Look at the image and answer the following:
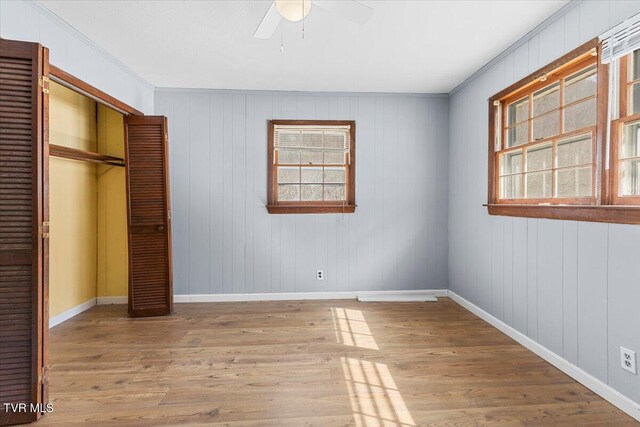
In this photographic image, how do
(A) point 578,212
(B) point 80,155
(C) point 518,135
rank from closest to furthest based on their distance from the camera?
(A) point 578,212
(C) point 518,135
(B) point 80,155

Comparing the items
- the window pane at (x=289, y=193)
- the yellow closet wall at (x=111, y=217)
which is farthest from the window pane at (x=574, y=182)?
the yellow closet wall at (x=111, y=217)

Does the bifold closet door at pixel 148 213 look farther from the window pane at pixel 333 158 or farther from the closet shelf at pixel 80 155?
the window pane at pixel 333 158

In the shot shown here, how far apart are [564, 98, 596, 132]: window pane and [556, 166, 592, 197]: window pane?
306 mm

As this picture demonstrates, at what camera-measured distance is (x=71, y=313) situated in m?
3.52

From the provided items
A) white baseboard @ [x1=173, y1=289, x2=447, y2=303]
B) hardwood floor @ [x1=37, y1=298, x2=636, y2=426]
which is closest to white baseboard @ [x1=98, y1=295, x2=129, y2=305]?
hardwood floor @ [x1=37, y1=298, x2=636, y2=426]

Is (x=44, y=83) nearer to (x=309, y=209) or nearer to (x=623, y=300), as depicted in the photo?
(x=309, y=209)

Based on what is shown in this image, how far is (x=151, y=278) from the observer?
3594 millimetres

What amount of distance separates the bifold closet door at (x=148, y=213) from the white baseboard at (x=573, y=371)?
347 centimetres

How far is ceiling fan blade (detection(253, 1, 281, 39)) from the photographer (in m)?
1.94

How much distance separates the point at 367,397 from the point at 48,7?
11.5 feet

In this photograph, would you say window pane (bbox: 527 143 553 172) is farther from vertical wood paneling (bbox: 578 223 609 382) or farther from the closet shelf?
the closet shelf

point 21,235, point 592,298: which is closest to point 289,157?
point 21,235

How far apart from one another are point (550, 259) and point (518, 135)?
1.17m

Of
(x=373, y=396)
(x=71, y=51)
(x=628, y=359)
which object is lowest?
(x=373, y=396)
